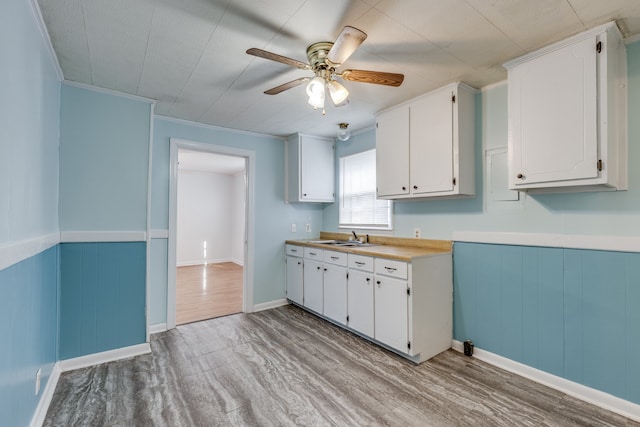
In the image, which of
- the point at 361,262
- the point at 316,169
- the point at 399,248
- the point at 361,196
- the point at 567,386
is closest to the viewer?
the point at 567,386

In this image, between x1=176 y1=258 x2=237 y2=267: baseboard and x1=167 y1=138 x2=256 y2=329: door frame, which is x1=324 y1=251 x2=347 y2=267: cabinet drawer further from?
x1=176 y1=258 x2=237 y2=267: baseboard

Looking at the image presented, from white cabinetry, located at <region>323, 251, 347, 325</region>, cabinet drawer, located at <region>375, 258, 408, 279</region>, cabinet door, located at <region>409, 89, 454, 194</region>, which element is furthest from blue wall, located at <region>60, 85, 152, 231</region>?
cabinet door, located at <region>409, 89, 454, 194</region>

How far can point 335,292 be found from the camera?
129 inches

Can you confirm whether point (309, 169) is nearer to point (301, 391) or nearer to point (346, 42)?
point (346, 42)

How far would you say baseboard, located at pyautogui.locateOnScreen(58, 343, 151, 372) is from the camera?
2.45m

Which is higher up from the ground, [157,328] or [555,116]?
[555,116]

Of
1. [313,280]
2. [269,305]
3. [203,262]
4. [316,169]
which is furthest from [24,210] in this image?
[203,262]

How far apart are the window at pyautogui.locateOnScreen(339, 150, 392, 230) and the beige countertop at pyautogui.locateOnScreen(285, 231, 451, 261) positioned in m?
0.19

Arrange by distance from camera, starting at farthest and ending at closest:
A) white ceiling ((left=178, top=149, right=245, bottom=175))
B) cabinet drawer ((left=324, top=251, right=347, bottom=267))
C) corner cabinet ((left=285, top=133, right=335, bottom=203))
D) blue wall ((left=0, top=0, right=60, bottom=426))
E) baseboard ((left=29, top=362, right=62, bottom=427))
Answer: white ceiling ((left=178, top=149, right=245, bottom=175)), corner cabinet ((left=285, top=133, right=335, bottom=203)), cabinet drawer ((left=324, top=251, right=347, bottom=267)), baseboard ((left=29, top=362, right=62, bottom=427)), blue wall ((left=0, top=0, right=60, bottom=426))

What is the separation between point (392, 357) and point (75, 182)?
3179mm

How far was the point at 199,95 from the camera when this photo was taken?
2777 millimetres

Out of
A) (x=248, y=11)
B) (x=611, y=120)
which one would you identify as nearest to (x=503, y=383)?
(x=611, y=120)

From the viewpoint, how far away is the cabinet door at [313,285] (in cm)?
353

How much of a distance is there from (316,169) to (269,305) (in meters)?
2.01
